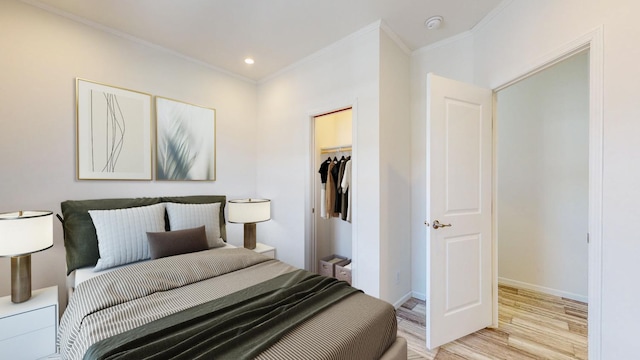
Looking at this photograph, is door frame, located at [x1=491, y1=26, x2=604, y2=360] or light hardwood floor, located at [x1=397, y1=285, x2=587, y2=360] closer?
door frame, located at [x1=491, y1=26, x2=604, y2=360]

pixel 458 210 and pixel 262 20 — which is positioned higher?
pixel 262 20

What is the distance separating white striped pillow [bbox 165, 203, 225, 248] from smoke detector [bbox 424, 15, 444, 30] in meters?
2.71

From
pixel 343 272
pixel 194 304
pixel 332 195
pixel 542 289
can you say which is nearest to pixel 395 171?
pixel 332 195

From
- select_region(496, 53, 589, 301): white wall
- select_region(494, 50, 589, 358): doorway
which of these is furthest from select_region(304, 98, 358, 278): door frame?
select_region(496, 53, 589, 301): white wall

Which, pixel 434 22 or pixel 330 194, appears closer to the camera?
pixel 434 22

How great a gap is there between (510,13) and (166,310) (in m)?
3.04

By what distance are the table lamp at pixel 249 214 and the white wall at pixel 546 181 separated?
2.68 metres

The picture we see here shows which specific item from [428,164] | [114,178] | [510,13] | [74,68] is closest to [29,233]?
[114,178]

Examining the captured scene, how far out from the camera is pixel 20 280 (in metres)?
1.55

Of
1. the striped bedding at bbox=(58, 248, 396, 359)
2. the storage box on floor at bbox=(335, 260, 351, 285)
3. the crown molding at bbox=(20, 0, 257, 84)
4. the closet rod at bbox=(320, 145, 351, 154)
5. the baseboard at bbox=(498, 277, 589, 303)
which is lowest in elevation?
the baseboard at bbox=(498, 277, 589, 303)

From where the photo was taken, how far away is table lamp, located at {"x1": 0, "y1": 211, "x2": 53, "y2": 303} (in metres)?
1.46

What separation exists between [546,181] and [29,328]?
14.8 ft

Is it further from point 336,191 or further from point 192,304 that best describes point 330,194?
point 192,304

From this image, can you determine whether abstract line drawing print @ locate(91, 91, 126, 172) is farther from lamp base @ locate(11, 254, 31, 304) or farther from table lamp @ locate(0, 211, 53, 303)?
lamp base @ locate(11, 254, 31, 304)
